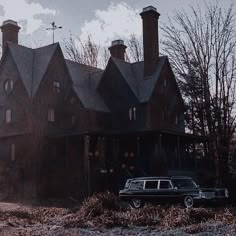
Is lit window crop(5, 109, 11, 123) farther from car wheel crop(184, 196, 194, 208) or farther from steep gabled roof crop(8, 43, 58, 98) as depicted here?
car wheel crop(184, 196, 194, 208)

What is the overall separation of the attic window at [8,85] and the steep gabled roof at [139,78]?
8.71 metres

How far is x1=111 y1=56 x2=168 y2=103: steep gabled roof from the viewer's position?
36.4 meters

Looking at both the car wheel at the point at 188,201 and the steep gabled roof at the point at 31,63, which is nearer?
the car wheel at the point at 188,201

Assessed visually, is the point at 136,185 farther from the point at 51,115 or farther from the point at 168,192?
the point at 51,115

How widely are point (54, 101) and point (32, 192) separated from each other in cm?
836

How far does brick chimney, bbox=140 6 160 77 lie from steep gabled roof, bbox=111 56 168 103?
2.11ft

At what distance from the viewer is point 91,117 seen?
118ft

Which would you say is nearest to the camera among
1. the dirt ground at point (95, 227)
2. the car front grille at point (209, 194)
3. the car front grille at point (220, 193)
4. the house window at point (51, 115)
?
the dirt ground at point (95, 227)

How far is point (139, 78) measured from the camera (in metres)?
38.5

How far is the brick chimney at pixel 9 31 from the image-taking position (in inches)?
1586

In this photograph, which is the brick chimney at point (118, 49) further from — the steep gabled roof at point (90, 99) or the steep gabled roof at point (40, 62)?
the steep gabled roof at point (40, 62)

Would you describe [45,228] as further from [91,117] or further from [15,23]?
[15,23]

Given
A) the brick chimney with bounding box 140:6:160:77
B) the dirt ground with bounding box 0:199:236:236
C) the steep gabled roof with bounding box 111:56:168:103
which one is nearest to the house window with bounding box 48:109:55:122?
the steep gabled roof with bounding box 111:56:168:103

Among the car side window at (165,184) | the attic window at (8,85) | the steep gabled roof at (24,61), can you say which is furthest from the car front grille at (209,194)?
the attic window at (8,85)
